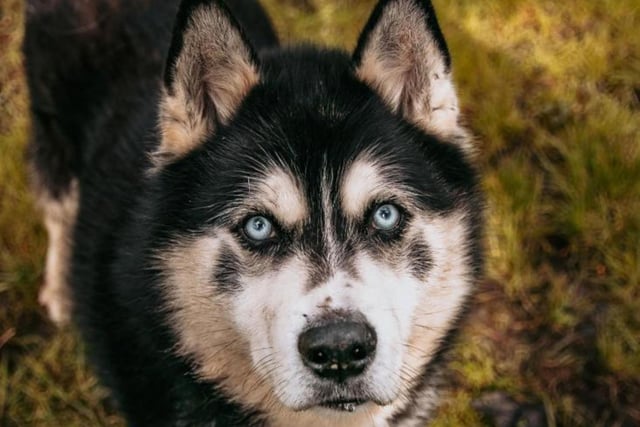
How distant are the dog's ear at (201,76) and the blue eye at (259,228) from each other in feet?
1.30

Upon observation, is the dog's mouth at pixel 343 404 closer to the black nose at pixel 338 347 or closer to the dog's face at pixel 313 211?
the dog's face at pixel 313 211

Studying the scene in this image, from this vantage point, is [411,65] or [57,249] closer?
[411,65]

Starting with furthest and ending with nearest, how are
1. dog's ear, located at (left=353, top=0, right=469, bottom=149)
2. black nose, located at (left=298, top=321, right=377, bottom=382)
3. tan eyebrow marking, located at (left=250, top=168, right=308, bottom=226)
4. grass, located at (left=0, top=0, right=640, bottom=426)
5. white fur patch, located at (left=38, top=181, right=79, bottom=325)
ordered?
white fur patch, located at (left=38, top=181, right=79, bottom=325) < grass, located at (left=0, top=0, right=640, bottom=426) < dog's ear, located at (left=353, top=0, right=469, bottom=149) < tan eyebrow marking, located at (left=250, top=168, right=308, bottom=226) < black nose, located at (left=298, top=321, right=377, bottom=382)

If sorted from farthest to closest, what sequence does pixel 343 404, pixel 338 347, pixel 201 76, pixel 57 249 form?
pixel 57 249, pixel 201 76, pixel 343 404, pixel 338 347

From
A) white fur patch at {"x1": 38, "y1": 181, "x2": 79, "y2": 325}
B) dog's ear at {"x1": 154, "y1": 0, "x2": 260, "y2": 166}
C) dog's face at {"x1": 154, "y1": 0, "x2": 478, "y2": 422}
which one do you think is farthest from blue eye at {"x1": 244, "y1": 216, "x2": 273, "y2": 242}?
white fur patch at {"x1": 38, "y1": 181, "x2": 79, "y2": 325}

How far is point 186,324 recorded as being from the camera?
8.83 ft

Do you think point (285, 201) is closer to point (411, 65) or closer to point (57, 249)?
point (411, 65)

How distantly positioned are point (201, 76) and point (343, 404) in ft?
4.02

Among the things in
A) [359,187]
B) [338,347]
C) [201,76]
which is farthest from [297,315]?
[201,76]

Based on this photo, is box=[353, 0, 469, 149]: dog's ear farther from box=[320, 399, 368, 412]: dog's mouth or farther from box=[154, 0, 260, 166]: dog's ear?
box=[320, 399, 368, 412]: dog's mouth

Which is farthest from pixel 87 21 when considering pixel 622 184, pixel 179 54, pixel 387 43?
pixel 622 184

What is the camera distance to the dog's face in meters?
2.35

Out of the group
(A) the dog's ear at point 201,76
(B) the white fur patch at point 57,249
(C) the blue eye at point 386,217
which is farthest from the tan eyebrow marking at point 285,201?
(B) the white fur patch at point 57,249

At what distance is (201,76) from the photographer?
8.75ft
